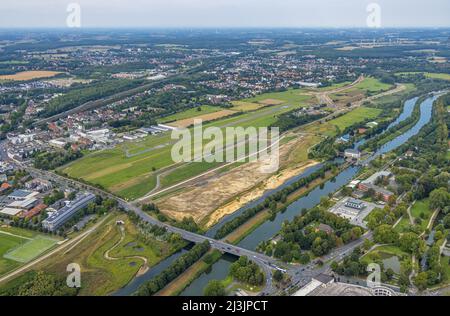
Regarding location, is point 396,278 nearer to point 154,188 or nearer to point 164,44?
point 154,188

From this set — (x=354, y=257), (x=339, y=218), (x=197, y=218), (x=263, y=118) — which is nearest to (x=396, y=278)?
(x=354, y=257)

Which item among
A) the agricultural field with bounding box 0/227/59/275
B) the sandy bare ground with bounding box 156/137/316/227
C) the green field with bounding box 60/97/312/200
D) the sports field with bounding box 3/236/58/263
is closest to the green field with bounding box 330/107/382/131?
the sandy bare ground with bounding box 156/137/316/227

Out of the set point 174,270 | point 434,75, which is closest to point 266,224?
point 174,270

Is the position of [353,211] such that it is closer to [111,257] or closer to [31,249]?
[111,257]

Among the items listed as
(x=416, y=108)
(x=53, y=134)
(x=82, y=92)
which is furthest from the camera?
(x=82, y=92)

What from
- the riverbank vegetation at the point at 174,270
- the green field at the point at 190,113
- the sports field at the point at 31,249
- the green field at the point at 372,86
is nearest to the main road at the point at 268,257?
the riverbank vegetation at the point at 174,270

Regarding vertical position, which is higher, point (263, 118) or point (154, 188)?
point (263, 118)
